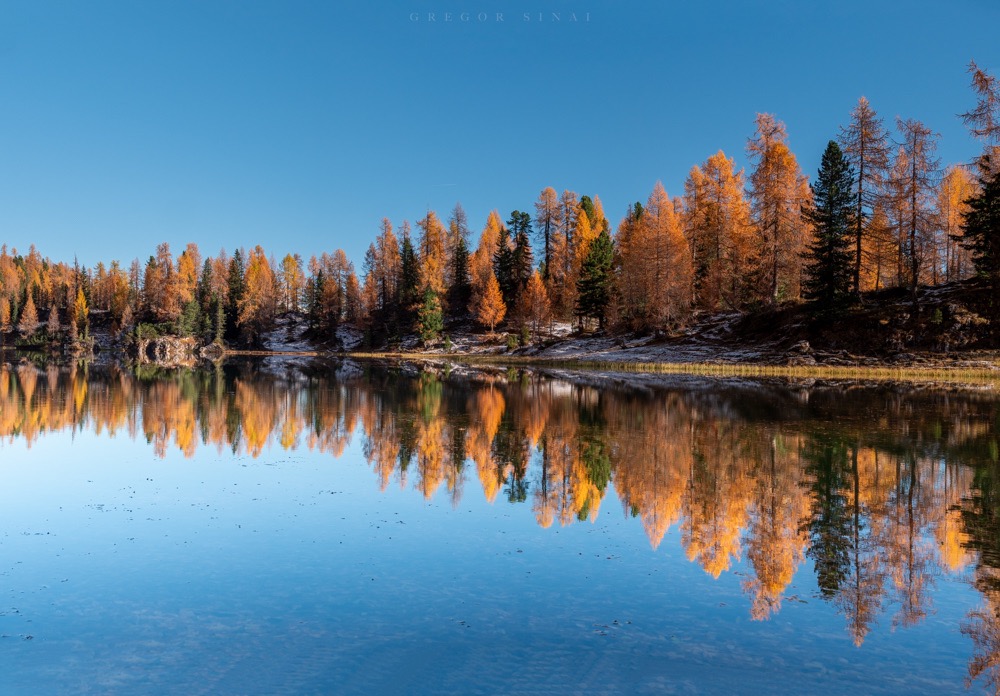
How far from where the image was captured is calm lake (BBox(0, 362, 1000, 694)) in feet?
22.3

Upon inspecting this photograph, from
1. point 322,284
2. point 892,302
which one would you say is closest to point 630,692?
point 892,302

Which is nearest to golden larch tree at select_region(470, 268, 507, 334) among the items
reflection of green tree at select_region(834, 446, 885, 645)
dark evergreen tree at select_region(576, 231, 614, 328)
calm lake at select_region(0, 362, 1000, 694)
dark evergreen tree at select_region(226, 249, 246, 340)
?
dark evergreen tree at select_region(576, 231, 614, 328)

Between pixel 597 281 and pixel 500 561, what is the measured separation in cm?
6943

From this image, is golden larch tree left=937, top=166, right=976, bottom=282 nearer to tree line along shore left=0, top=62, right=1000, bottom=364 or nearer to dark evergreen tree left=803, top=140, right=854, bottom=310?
tree line along shore left=0, top=62, right=1000, bottom=364

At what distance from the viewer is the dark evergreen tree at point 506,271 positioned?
328ft

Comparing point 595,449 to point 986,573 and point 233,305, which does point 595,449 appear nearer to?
point 986,573

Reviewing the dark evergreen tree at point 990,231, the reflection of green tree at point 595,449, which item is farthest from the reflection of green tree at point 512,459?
the dark evergreen tree at point 990,231

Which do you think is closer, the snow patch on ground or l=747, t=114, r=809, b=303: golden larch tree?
l=747, t=114, r=809, b=303: golden larch tree

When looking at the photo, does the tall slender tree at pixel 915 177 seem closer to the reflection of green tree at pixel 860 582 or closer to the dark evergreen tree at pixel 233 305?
the reflection of green tree at pixel 860 582

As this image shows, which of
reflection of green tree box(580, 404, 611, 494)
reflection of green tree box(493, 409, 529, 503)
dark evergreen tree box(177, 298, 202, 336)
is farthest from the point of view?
dark evergreen tree box(177, 298, 202, 336)

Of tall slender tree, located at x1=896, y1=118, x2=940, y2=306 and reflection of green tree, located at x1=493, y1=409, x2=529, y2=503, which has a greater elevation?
tall slender tree, located at x1=896, y1=118, x2=940, y2=306

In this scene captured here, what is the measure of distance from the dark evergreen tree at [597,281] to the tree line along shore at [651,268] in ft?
0.56

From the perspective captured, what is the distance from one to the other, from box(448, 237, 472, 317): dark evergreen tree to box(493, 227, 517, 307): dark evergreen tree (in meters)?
10.9

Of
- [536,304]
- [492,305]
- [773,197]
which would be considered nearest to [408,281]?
[492,305]
